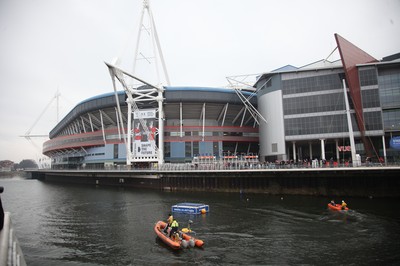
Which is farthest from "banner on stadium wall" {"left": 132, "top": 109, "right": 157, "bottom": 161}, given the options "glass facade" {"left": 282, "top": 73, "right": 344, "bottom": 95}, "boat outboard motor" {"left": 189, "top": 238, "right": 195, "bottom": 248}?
"boat outboard motor" {"left": 189, "top": 238, "right": 195, "bottom": 248}

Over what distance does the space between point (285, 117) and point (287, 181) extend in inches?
662

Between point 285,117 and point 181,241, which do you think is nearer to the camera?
point 181,241

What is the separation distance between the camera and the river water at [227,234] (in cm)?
1917

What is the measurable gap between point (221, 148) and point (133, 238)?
54392 mm

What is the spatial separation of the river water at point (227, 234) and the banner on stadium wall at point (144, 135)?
27.0 m

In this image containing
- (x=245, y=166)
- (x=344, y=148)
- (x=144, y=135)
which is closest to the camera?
(x=245, y=166)

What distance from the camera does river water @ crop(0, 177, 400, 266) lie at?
755 inches

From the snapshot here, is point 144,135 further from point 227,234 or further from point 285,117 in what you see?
point 227,234

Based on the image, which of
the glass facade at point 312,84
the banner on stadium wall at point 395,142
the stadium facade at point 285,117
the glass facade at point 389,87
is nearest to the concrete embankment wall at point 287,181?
the stadium facade at point 285,117

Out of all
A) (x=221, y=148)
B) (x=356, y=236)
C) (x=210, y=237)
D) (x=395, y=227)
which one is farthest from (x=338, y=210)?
(x=221, y=148)

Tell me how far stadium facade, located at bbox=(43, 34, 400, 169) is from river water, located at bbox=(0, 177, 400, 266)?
63.6 ft

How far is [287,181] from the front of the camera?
4794 cm

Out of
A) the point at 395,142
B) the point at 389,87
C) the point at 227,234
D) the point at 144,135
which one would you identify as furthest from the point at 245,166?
the point at 389,87

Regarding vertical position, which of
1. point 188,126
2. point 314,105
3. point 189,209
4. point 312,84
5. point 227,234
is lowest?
point 227,234
